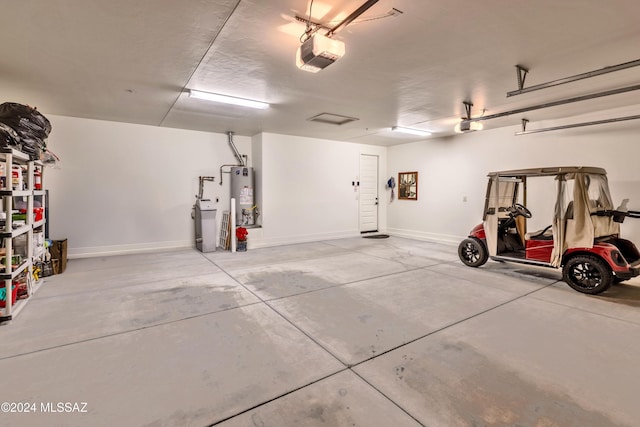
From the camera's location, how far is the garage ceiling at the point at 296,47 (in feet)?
8.31

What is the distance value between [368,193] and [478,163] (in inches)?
127

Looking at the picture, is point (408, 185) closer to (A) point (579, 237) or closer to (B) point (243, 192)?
(B) point (243, 192)

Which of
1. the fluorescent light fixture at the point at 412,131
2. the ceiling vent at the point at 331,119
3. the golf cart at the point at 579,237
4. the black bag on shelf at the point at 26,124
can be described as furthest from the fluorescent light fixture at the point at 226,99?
the golf cart at the point at 579,237

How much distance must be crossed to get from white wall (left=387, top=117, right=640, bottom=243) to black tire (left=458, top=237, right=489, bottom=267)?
6.33 feet

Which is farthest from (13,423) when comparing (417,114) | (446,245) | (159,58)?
(446,245)

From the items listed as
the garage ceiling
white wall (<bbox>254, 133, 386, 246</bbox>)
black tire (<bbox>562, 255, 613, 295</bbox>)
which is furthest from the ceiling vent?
black tire (<bbox>562, 255, 613, 295</bbox>)

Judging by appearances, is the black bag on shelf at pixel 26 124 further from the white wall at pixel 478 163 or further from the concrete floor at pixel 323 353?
the white wall at pixel 478 163

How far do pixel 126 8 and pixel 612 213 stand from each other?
6057mm

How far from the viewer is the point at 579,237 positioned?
4.13 m

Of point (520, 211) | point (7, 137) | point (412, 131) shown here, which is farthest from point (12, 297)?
point (412, 131)

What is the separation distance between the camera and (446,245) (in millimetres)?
7785

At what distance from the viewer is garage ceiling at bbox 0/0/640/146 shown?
8.31 ft

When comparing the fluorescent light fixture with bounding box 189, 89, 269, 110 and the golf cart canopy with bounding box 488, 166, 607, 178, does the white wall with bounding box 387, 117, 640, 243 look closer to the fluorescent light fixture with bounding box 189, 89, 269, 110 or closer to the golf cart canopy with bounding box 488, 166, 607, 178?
the golf cart canopy with bounding box 488, 166, 607, 178

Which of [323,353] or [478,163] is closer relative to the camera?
[323,353]
